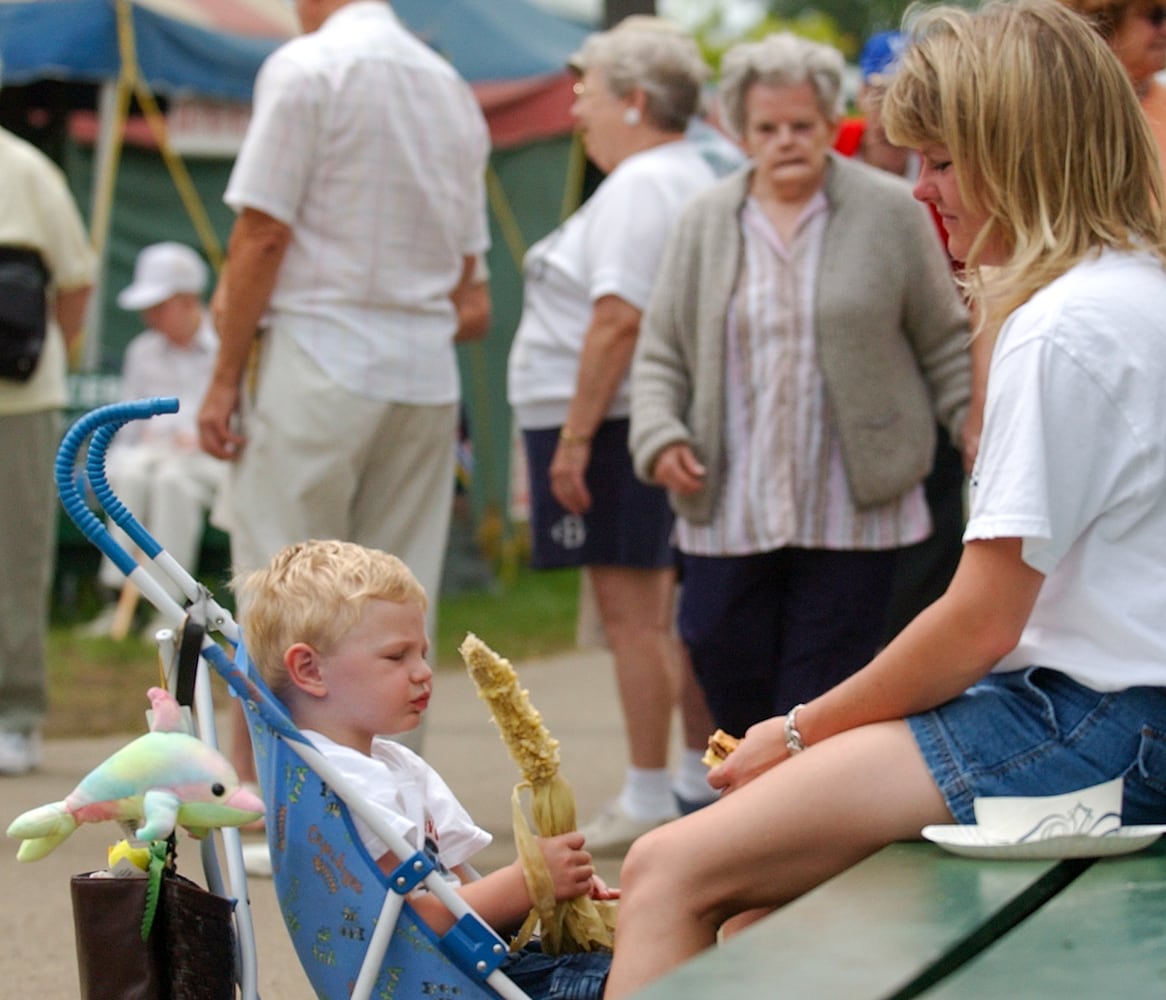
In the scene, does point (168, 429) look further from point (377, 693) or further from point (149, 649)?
point (377, 693)

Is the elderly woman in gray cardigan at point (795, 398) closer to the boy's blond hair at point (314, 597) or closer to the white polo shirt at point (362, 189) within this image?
the white polo shirt at point (362, 189)

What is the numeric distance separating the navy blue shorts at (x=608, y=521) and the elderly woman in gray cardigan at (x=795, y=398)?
0.51m

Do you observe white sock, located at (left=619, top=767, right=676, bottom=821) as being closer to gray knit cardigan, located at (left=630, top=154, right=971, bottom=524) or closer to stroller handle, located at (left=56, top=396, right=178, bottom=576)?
gray knit cardigan, located at (left=630, top=154, right=971, bottom=524)

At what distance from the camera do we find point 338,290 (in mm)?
4637

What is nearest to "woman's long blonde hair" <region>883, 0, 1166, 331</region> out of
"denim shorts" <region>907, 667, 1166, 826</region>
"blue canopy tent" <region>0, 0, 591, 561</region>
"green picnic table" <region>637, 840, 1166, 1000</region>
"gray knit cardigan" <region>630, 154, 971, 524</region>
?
"denim shorts" <region>907, 667, 1166, 826</region>

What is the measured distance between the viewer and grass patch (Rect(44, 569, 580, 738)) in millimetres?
6926

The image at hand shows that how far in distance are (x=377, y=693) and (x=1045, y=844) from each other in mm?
994

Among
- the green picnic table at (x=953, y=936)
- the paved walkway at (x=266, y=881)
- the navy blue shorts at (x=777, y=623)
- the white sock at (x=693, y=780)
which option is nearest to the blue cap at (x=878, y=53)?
the navy blue shorts at (x=777, y=623)

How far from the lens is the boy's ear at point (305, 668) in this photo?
2828mm

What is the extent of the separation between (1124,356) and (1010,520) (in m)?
0.25

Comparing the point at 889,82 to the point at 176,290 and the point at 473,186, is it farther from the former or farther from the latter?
the point at 176,290

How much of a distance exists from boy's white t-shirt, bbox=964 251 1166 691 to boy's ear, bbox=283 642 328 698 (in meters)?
0.98

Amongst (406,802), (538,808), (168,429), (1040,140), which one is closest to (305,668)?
(406,802)

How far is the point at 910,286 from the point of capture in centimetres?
434
